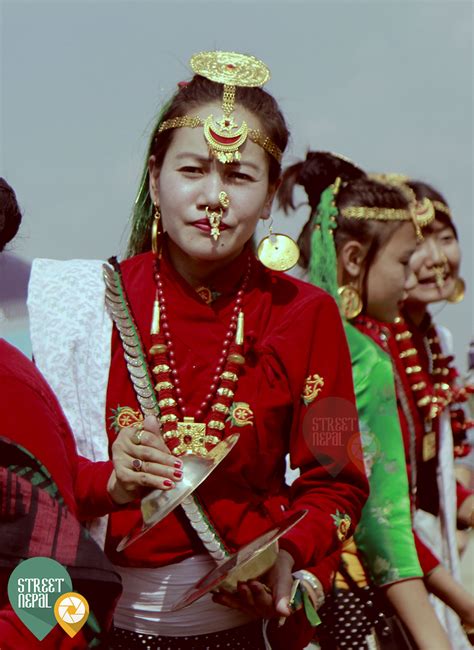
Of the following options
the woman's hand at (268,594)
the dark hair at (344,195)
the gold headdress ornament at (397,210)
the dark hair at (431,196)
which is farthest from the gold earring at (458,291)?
the woman's hand at (268,594)

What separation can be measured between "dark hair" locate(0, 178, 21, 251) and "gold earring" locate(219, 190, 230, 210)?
40 cm

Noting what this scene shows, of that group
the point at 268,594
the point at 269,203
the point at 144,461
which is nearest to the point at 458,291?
the point at 269,203

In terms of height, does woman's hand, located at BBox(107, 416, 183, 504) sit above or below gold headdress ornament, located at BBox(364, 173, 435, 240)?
above

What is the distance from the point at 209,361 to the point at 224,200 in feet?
1.10

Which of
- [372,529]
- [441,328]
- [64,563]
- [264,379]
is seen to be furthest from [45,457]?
[441,328]

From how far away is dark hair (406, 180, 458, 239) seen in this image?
15.3ft

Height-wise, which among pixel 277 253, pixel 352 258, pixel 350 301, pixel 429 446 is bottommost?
pixel 429 446

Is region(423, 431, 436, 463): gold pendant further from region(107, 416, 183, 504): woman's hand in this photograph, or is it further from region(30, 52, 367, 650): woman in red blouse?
region(107, 416, 183, 504): woman's hand

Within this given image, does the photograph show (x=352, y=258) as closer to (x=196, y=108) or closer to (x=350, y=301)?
(x=350, y=301)

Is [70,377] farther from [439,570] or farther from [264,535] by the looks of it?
[439,570]

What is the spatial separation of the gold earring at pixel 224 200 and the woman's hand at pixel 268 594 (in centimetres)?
69

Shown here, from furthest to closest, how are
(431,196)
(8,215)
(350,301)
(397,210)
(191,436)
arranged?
(431,196)
(397,210)
(350,301)
(191,436)
(8,215)

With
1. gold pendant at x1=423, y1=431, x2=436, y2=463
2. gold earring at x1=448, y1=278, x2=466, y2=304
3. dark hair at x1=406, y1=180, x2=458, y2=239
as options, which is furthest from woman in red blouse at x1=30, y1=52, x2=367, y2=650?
gold earring at x1=448, y1=278, x2=466, y2=304

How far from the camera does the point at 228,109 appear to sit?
2627 mm
